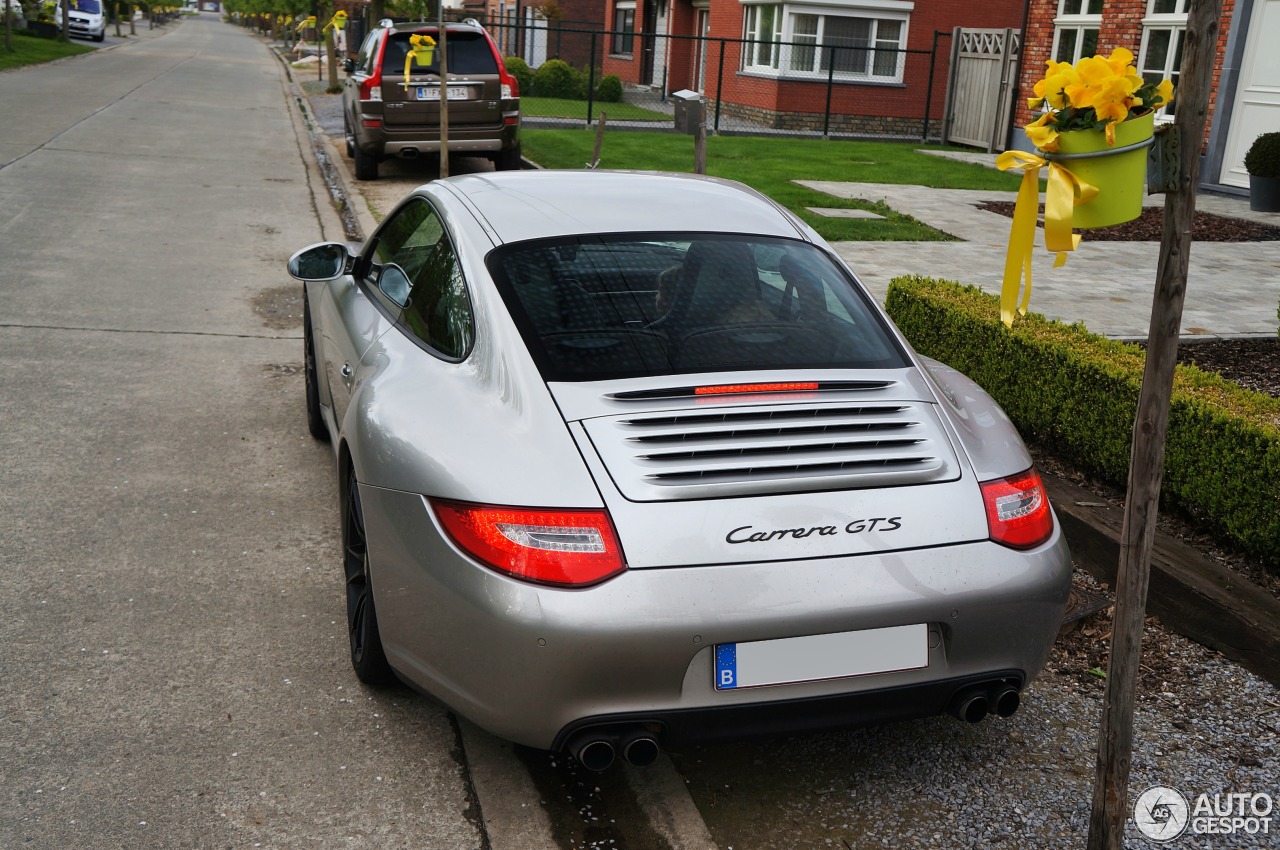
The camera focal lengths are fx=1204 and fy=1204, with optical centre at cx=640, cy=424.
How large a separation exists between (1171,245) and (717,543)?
1.15 metres

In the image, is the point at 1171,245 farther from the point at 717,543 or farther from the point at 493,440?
the point at 493,440

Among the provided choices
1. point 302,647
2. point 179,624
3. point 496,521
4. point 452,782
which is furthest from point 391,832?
point 179,624

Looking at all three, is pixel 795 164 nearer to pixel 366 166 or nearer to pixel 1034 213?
pixel 366 166

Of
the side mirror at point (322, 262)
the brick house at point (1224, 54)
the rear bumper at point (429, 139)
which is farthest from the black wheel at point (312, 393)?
the brick house at point (1224, 54)

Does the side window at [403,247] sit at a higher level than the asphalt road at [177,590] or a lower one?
higher

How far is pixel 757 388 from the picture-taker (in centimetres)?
316

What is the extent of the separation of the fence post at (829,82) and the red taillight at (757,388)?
2211 cm

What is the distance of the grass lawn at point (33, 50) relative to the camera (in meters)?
33.7

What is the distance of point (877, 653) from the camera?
2838mm

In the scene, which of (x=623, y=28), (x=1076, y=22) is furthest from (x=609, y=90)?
(x=1076, y=22)

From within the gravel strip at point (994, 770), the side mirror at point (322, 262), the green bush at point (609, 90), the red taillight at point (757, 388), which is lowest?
the gravel strip at point (994, 770)

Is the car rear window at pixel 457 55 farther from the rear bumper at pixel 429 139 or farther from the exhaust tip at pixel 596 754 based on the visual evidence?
the exhaust tip at pixel 596 754

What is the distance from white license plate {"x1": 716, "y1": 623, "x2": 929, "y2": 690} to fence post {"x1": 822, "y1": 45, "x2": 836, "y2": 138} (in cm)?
2259

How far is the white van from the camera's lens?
51912mm
